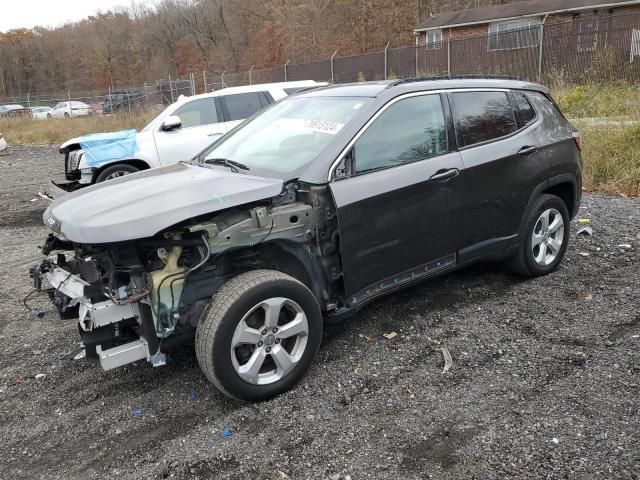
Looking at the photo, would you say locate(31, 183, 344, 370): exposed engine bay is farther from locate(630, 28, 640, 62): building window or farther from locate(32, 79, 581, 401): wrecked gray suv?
locate(630, 28, 640, 62): building window

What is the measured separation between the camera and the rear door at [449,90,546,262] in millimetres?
4180

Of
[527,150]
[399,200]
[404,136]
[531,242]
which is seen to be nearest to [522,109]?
[527,150]

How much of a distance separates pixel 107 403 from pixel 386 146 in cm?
250

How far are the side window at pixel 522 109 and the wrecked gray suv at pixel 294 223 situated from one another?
0.05 feet

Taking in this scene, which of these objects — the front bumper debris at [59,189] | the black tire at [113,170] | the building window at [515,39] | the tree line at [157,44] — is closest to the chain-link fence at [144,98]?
the building window at [515,39]

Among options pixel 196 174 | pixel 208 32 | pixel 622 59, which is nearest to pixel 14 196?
pixel 196 174

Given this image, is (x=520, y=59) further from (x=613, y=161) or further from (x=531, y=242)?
(x=531, y=242)

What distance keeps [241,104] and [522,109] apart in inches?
236

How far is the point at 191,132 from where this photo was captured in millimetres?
9273

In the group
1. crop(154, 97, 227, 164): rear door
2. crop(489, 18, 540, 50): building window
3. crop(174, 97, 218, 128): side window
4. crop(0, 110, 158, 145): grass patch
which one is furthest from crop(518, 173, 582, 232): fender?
crop(0, 110, 158, 145): grass patch

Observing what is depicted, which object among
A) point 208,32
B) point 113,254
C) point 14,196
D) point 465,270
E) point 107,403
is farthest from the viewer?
point 208,32

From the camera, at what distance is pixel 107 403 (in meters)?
3.38

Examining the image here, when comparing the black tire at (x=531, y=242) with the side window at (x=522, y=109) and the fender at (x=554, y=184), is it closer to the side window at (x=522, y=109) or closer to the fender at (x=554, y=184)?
the fender at (x=554, y=184)

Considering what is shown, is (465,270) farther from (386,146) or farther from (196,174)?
(196,174)
